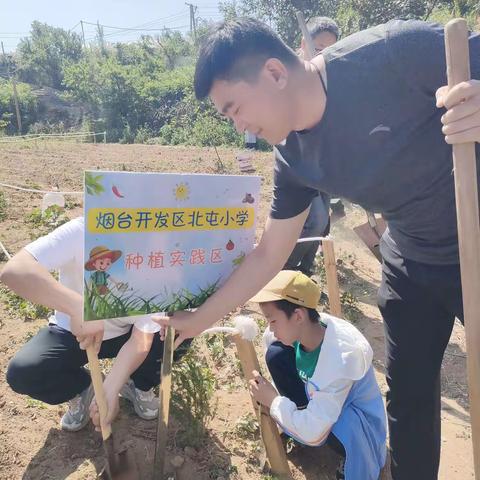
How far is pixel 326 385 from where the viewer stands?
1792mm

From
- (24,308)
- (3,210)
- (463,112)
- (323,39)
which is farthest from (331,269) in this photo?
(3,210)

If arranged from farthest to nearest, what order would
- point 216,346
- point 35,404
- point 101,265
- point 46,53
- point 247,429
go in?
point 46,53 < point 216,346 < point 35,404 < point 247,429 < point 101,265

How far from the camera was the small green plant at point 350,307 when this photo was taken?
12.3 ft

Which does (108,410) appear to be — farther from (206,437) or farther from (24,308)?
(24,308)

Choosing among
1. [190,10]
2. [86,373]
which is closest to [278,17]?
[190,10]

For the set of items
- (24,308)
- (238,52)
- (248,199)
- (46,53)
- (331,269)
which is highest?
(46,53)

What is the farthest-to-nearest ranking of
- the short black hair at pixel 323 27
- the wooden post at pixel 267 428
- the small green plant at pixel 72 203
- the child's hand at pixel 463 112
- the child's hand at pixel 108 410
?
the small green plant at pixel 72 203, the short black hair at pixel 323 27, the wooden post at pixel 267 428, the child's hand at pixel 108 410, the child's hand at pixel 463 112

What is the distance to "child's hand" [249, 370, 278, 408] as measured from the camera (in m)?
1.94

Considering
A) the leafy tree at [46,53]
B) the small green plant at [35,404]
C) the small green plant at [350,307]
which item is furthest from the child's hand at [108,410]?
the leafy tree at [46,53]

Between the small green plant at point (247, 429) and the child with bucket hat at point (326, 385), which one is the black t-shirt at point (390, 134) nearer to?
the child with bucket hat at point (326, 385)

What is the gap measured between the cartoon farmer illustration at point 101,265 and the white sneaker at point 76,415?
1184 mm

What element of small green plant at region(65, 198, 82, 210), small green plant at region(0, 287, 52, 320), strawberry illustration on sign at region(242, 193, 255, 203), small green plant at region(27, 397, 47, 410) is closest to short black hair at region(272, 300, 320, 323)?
strawberry illustration on sign at region(242, 193, 255, 203)

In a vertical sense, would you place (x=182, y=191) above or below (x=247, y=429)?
above

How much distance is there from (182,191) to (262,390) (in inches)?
37.2
